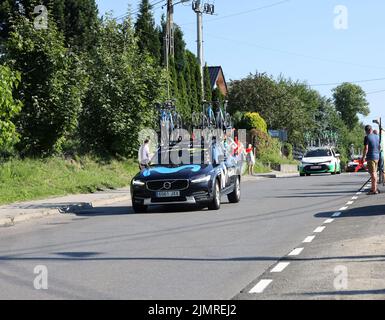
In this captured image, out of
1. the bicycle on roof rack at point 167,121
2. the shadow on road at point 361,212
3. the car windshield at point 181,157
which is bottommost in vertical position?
the shadow on road at point 361,212

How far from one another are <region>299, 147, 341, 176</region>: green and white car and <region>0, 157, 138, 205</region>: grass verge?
41.9 feet

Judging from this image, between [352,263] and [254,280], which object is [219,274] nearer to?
[254,280]

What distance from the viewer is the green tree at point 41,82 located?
74.3 feet

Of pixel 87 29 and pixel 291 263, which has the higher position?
pixel 87 29

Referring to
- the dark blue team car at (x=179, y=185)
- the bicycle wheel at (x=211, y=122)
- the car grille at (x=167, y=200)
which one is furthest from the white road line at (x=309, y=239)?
the bicycle wheel at (x=211, y=122)

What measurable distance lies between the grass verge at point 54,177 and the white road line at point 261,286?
12.1m

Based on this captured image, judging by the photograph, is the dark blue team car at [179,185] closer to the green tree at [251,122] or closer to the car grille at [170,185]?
the car grille at [170,185]

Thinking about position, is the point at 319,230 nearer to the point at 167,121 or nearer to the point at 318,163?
the point at 167,121

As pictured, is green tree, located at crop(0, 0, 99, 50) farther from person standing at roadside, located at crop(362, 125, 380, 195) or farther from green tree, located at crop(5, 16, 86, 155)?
person standing at roadside, located at crop(362, 125, 380, 195)

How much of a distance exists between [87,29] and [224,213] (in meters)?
27.2

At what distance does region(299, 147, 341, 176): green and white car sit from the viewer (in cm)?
3759

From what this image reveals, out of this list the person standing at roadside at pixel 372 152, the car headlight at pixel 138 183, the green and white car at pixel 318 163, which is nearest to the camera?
the car headlight at pixel 138 183

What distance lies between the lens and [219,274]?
8.31 metres
